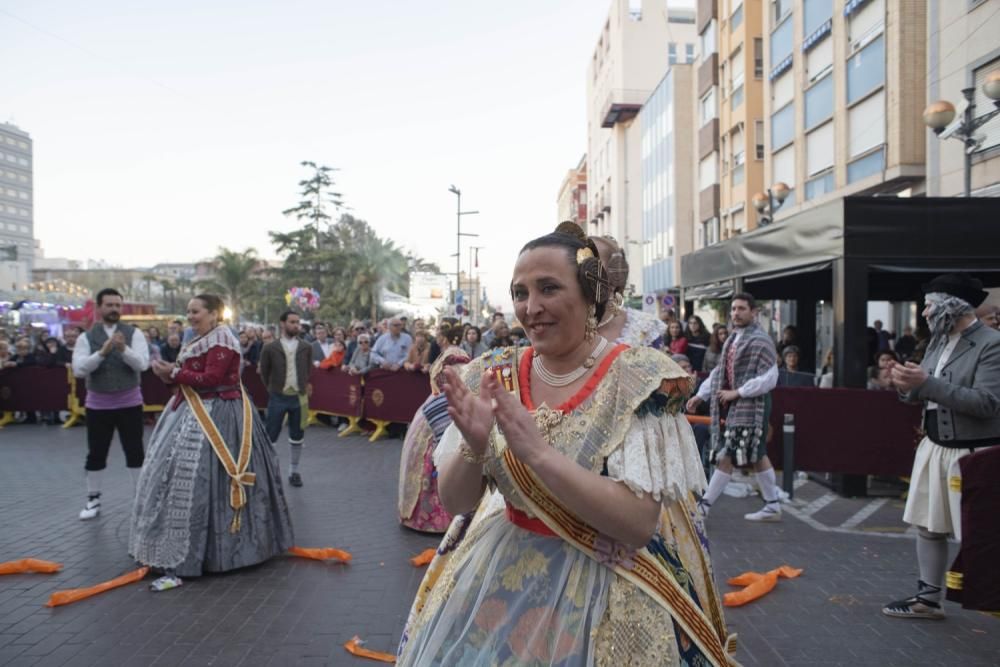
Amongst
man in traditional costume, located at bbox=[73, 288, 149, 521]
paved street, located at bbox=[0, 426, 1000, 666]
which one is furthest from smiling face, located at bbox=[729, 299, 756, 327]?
man in traditional costume, located at bbox=[73, 288, 149, 521]

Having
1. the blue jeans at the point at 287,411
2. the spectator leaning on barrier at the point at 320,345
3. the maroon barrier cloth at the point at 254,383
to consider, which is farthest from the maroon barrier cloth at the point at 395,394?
the blue jeans at the point at 287,411

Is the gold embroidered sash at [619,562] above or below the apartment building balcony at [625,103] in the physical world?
below

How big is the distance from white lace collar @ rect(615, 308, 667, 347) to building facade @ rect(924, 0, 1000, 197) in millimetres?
12315

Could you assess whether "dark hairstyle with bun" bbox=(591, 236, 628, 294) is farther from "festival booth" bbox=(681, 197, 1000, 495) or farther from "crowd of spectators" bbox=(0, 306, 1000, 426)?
"crowd of spectators" bbox=(0, 306, 1000, 426)

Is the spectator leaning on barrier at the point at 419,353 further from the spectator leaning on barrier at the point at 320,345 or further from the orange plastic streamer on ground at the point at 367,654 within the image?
the orange plastic streamer on ground at the point at 367,654

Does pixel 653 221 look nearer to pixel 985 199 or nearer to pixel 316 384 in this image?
pixel 316 384

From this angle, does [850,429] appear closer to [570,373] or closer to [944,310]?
Result: [944,310]

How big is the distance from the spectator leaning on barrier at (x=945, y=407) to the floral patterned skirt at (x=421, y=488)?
3743mm

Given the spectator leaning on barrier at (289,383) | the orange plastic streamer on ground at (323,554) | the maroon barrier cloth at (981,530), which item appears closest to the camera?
the maroon barrier cloth at (981,530)

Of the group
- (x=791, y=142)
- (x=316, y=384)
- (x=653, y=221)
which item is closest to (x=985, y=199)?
(x=316, y=384)

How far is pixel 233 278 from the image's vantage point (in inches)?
2180

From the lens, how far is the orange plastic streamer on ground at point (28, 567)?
19.0ft

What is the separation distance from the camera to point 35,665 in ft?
13.8

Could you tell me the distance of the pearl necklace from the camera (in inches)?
92.0
